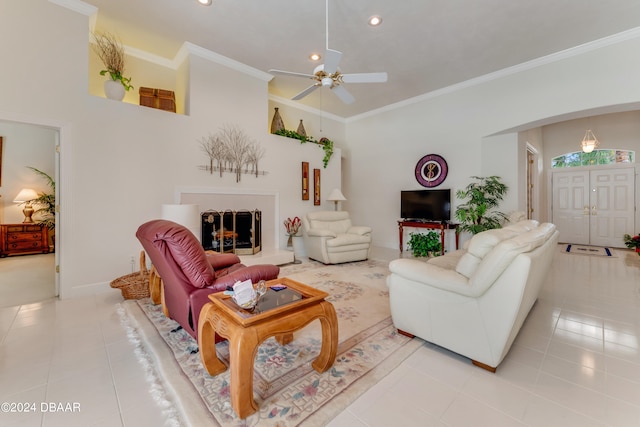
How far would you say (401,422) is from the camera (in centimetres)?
139

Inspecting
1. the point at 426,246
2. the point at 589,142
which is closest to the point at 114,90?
the point at 426,246

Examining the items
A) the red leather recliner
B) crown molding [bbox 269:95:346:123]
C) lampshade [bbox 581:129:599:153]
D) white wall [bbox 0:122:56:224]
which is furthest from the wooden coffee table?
lampshade [bbox 581:129:599:153]

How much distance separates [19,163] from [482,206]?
30.2 ft

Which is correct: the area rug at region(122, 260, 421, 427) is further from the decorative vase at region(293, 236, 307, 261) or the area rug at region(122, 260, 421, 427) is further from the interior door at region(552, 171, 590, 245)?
the interior door at region(552, 171, 590, 245)

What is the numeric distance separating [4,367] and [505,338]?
3.41 meters

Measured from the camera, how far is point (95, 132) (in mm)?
3270

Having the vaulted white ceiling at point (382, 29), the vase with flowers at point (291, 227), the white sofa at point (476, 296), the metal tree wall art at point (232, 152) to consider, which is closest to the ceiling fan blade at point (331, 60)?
the vaulted white ceiling at point (382, 29)

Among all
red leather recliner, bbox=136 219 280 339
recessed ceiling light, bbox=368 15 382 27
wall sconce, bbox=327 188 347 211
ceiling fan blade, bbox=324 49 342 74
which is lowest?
red leather recliner, bbox=136 219 280 339

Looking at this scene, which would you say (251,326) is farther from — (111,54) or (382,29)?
(111,54)

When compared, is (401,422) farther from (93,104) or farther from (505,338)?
(93,104)

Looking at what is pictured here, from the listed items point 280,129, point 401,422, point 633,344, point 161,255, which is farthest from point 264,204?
point 633,344

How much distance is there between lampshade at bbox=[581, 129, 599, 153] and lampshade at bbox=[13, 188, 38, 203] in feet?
39.4

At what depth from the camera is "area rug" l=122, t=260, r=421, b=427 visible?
1.44m

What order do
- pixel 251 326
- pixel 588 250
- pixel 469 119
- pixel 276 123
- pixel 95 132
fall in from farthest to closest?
pixel 588 250 → pixel 276 123 → pixel 469 119 → pixel 95 132 → pixel 251 326
